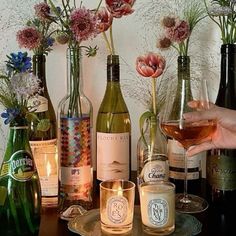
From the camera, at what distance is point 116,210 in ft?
2.64

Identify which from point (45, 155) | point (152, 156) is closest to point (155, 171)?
point (152, 156)

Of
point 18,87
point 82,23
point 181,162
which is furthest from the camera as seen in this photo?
point 181,162

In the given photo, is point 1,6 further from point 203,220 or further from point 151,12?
point 203,220

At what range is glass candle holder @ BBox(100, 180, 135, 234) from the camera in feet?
2.64

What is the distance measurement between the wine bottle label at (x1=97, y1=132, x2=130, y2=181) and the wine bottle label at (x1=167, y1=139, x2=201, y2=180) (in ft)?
0.38

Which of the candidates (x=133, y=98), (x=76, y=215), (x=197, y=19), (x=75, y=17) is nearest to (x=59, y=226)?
(x=76, y=215)

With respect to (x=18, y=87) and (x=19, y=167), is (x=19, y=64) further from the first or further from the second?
(x=19, y=167)

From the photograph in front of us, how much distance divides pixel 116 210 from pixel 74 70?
0.31m

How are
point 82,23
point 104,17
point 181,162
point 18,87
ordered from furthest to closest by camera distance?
point 181,162, point 104,17, point 82,23, point 18,87

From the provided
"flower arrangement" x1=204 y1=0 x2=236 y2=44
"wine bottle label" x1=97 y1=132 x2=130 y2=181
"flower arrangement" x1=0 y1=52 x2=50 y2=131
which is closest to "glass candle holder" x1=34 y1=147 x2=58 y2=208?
"wine bottle label" x1=97 y1=132 x2=130 y2=181

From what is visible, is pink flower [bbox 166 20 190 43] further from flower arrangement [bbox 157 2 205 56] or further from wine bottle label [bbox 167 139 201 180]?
wine bottle label [bbox 167 139 201 180]

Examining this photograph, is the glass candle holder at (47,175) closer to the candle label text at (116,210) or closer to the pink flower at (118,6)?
the candle label text at (116,210)

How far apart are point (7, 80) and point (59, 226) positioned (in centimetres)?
30

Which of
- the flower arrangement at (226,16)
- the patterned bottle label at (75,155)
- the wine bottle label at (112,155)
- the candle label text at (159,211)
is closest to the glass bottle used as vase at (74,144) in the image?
the patterned bottle label at (75,155)
